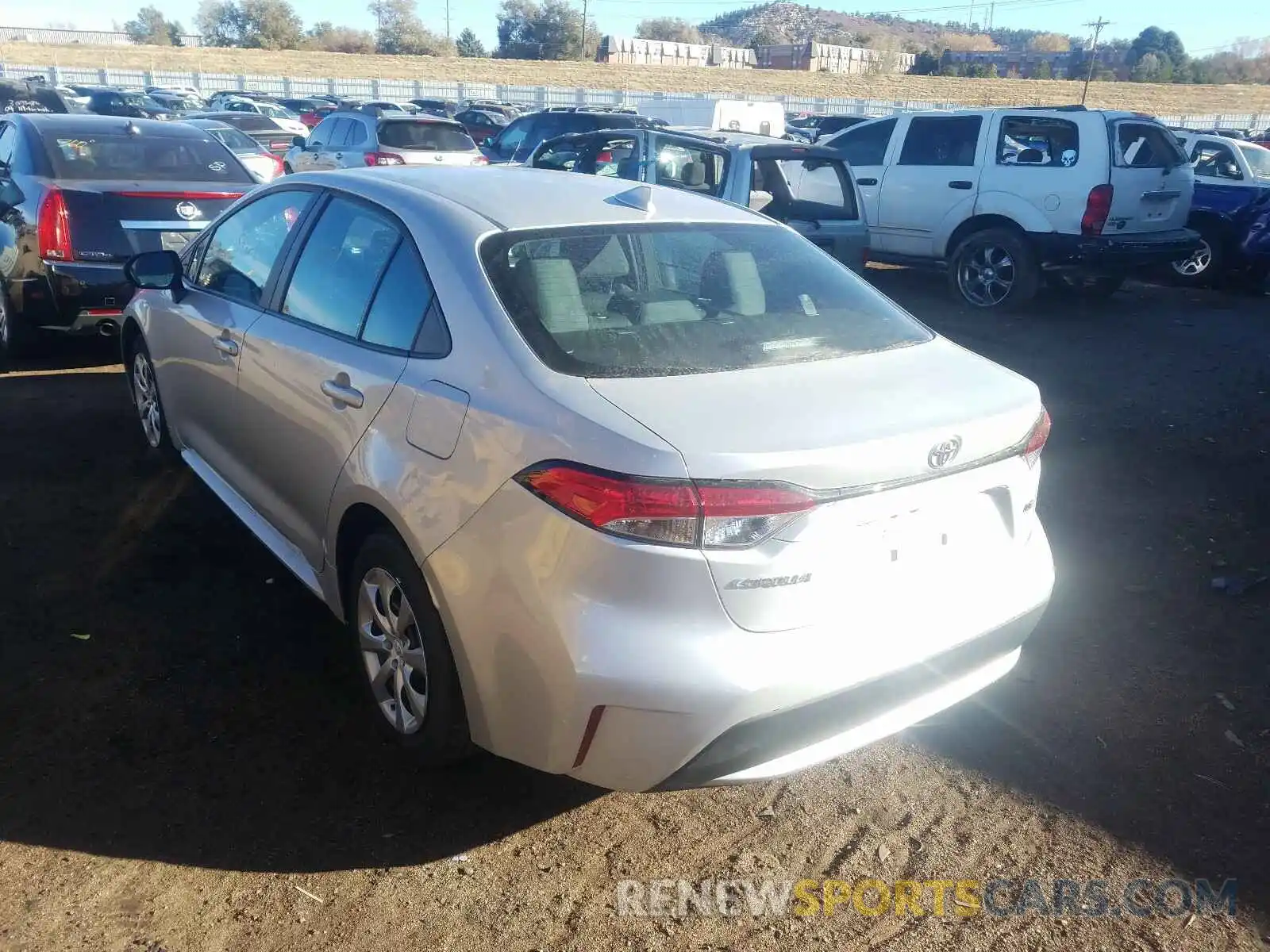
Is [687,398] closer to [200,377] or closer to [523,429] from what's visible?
[523,429]

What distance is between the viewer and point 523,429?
246 cm

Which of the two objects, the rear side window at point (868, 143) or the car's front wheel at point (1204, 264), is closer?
the rear side window at point (868, 143)

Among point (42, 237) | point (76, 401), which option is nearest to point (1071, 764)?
point (76, 401)

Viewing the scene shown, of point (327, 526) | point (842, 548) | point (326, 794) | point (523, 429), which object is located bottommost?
point (326, 794)

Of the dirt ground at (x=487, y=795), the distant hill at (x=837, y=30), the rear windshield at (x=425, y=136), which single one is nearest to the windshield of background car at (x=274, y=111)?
the rear windshield at (x=425, y=136)

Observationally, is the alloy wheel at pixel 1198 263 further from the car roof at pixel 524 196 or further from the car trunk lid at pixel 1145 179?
the car roof at pixel 524 196

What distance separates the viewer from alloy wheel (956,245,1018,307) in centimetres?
1012

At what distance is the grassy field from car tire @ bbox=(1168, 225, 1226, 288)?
1938 inches

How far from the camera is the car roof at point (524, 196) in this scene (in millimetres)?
3145

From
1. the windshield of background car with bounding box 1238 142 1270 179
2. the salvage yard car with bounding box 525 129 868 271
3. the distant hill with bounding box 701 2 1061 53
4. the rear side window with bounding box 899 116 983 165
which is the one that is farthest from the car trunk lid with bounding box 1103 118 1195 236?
the distant hill with bounding box 701 2 1061 53

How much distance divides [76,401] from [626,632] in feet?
18.0

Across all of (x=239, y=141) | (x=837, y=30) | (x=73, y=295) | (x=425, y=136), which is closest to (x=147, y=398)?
(x=73, y=295)

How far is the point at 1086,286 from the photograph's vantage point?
1168 centimetres

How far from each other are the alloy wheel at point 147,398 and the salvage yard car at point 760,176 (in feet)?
12.4
